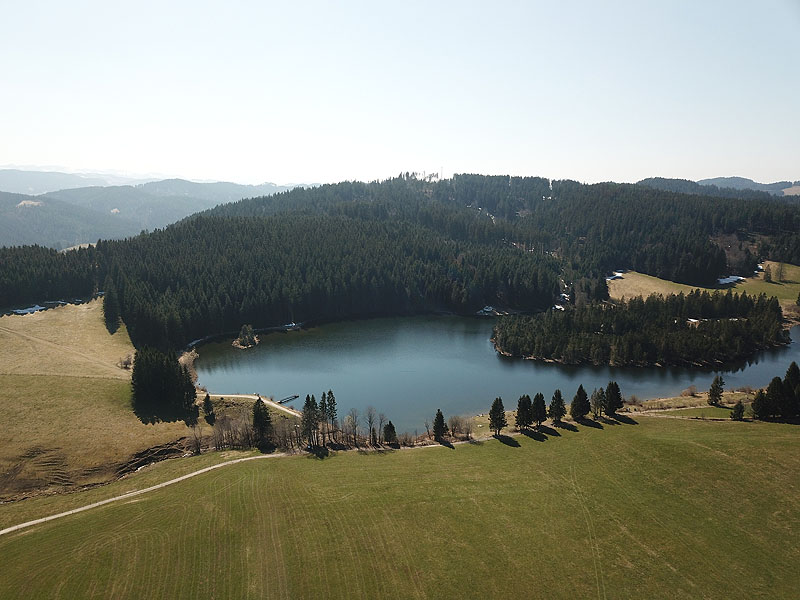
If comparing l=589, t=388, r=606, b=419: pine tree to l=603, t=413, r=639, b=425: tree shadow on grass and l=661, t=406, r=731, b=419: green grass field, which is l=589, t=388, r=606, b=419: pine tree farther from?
l=661, t=406, r=731, b=419: green grass field

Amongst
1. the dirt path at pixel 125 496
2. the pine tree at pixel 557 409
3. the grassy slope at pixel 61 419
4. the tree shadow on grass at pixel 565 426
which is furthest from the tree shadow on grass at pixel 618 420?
the grassy slope at pixel 61 419

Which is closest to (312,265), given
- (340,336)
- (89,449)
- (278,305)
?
Result: (278,305)

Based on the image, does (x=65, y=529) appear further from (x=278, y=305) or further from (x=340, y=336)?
(x=278, y=305)

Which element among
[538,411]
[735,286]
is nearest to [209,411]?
[538,411]

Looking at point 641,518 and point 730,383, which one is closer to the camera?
point 641,518

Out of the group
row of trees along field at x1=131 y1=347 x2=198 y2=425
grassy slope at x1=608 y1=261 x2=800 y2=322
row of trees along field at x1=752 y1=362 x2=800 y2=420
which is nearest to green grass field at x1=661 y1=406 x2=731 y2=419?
row of trees along field at x1=752 y1=362 x2=800 y2=420
